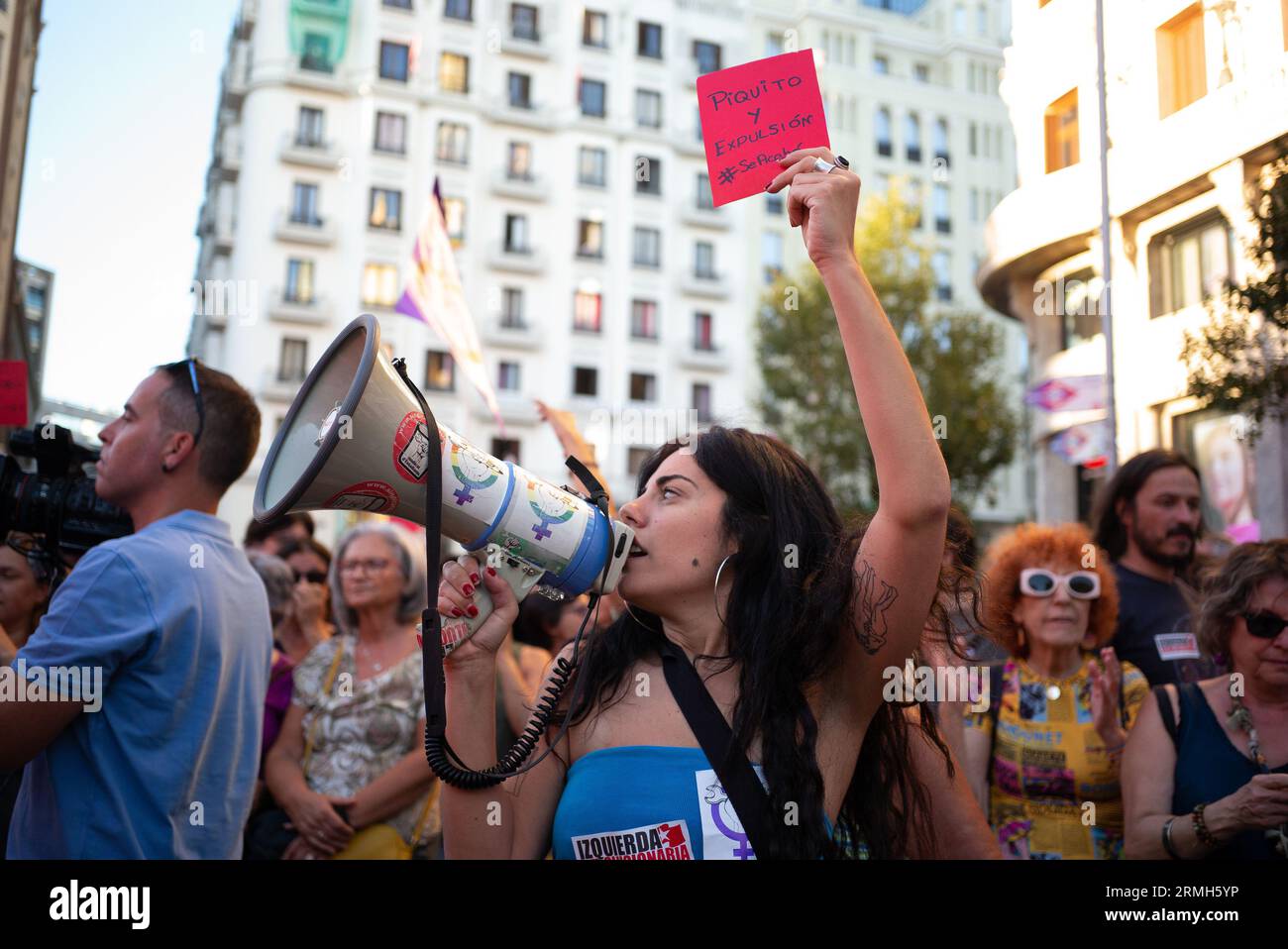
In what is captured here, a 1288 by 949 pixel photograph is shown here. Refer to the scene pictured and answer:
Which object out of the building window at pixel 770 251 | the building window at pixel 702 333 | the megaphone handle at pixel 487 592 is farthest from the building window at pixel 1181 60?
the building window at pixel 770 251

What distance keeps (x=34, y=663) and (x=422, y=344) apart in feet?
101

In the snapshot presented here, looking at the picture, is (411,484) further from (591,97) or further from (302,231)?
(591,97)

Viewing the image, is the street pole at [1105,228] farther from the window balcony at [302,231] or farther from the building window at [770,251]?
the building window at [770,251]

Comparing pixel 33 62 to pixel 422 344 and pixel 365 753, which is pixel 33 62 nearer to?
pixel 365 753

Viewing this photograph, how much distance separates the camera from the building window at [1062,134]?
4180mm

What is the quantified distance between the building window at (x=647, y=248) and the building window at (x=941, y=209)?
8545 millimetres

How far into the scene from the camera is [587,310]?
34969 millimetres

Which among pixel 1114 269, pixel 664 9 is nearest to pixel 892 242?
pixel 664 9

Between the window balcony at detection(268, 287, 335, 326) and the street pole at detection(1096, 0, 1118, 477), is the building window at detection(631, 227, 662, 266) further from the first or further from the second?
the street pole at detection(1096, 0, 1118, 477)

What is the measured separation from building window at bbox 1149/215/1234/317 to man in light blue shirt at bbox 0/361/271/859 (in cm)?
321

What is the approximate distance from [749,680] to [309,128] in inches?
1320

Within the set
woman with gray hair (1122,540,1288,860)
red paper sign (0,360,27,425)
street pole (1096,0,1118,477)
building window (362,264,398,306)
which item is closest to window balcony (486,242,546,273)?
building window (362,264,398,306)
